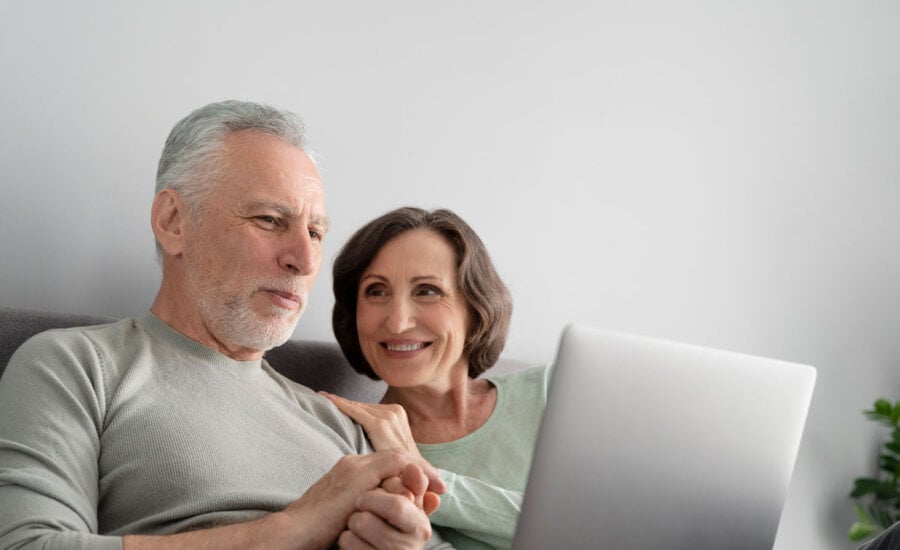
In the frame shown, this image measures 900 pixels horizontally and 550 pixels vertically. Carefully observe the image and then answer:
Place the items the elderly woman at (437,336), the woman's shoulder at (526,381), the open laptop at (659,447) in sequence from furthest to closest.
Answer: the woman's shoulder at (526,381) → the elderly woman at (437,336) → the open laptop at (659,447)

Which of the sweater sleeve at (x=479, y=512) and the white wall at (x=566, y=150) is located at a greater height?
the white wall at (x=566, y=150)

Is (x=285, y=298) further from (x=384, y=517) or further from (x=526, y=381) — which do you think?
(x=526, y=381)

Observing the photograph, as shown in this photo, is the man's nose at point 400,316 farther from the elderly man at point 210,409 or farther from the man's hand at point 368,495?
the man's hand at point 368,495

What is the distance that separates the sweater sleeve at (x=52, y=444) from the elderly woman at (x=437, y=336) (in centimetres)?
69

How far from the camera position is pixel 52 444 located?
1.24 metres

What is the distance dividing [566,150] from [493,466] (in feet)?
3.50

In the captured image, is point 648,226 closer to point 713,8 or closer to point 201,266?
point 713,8

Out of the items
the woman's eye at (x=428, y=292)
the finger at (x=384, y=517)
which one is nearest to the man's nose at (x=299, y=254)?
the woman's eye at (x=428, y=292)

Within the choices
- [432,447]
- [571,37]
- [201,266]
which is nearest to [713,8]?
[571,37]

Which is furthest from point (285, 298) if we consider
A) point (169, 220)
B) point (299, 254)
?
point (169, 220)

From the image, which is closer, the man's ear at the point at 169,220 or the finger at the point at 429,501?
the finger at the point at 429,501

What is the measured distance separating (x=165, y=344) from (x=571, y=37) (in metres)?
1.59

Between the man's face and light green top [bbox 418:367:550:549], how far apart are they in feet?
1.40

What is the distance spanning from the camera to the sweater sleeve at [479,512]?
168 centimetres
